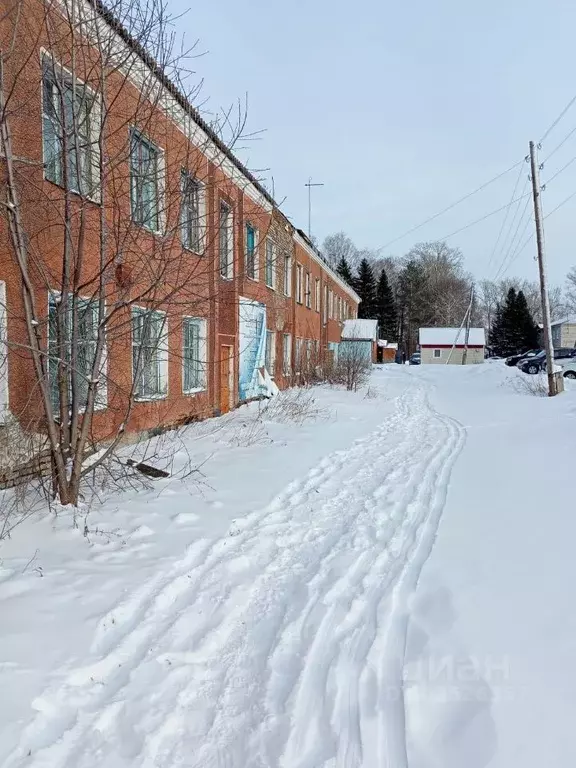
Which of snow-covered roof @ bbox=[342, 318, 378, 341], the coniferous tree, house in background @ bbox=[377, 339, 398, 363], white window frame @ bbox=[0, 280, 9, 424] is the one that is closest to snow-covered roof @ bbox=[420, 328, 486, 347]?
house in background @ bbox=[377, 339, 398, 363]

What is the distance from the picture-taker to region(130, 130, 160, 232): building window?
546 cm

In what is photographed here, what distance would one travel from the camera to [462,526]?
16.9 ft

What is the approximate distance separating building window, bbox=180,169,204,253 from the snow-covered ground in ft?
9.30

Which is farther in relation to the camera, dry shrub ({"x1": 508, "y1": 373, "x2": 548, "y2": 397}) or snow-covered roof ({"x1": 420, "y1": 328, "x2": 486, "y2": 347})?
snow-covered roof ({"x1": 420, "y1": 328, "x2": 486, "y2": 347})

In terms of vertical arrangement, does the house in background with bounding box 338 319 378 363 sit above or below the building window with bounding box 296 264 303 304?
below

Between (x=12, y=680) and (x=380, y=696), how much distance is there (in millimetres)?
1808

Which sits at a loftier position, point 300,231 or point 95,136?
point 300,231

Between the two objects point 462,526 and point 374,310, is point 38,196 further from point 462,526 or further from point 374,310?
point 374,310

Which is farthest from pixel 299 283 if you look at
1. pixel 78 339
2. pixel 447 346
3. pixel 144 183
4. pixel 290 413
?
pixel 447 346

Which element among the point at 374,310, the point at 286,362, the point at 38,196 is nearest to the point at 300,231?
the point at 286,362

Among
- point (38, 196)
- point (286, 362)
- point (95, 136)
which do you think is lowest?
point (286, 362)

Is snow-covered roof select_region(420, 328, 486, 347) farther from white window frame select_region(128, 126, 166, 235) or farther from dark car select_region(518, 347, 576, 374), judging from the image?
white window frame select_region(128, 126, 166, 235)

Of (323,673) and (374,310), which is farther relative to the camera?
(374,310)

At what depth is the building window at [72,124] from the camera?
506cm
